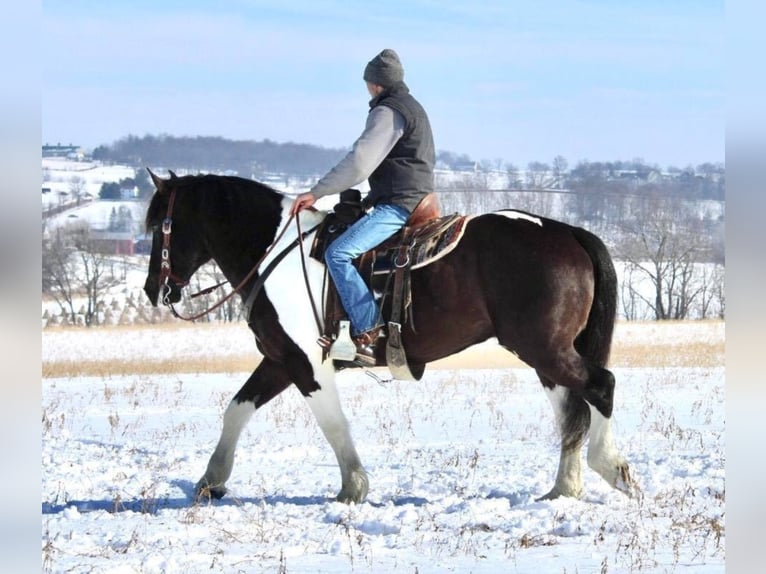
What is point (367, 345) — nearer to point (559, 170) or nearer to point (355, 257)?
point (355, 257)

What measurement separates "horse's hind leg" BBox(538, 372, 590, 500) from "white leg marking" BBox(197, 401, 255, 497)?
7.25ft

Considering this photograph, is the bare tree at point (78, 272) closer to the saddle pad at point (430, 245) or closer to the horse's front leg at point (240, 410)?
the horse's front leg at point (240, 410)

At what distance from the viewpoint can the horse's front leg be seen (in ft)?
23.3

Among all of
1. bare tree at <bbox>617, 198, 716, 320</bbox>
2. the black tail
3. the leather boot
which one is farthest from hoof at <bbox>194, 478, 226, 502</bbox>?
bare tree at <bbox>617, 198, 716, 320</bbox>

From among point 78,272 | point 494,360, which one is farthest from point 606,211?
point 494,360

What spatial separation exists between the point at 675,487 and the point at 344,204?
3036mm

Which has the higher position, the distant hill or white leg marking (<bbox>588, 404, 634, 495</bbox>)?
the distant hill

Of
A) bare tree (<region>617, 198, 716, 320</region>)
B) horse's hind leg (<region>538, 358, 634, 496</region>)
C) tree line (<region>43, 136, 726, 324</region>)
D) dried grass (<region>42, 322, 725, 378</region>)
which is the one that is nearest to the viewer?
horse's hind leg (<region>538, 358, 634, 496</region>)

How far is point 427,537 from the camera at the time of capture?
5660 millimetres

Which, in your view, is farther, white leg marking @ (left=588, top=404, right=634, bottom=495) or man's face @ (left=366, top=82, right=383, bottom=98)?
man's face @ (left=366, top=82, right=383, bottom=98)

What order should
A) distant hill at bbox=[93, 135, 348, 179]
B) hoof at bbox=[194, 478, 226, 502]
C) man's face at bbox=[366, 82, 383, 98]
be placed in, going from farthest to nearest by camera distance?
1. distant hill at bbox=[93, 135, 348, 179]
2. hoof at bbox=[194, 478, 226, 502]
3. man's face at bbox=[366, 82, 383, 98]

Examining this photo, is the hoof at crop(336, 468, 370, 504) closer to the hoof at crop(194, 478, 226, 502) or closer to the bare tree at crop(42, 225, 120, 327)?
the hoof at crop(194, 478, 226, 502)

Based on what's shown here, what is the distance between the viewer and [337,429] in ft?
22.2
